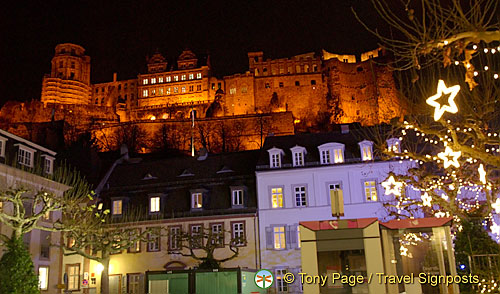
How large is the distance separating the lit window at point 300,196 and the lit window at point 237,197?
4098 millimetres

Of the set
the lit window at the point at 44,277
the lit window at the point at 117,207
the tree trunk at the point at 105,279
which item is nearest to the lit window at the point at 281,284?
the tree trunk at the point at 105,279

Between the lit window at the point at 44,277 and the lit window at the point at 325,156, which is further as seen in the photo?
the lit window at the point at 325,156

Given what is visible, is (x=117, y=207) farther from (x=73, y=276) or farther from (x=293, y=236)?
(x=293, y=236)

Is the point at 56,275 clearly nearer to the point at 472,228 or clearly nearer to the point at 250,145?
the point at 472,228

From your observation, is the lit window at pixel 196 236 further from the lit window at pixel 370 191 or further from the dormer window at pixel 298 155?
the lit window at pixel 370 191

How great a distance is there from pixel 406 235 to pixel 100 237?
71.0ft

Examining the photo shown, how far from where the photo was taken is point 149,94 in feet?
417

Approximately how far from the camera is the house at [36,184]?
3102 cm

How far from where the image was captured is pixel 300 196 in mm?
37156

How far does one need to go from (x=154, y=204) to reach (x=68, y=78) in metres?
108

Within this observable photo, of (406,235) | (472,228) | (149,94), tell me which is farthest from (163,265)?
(149,94)

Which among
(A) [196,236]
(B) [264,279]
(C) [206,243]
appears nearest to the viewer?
(B) [264,279]

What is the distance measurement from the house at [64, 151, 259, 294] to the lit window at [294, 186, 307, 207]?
123 inches

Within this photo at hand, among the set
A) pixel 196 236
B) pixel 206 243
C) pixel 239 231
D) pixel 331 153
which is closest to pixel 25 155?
pixel 196 236
